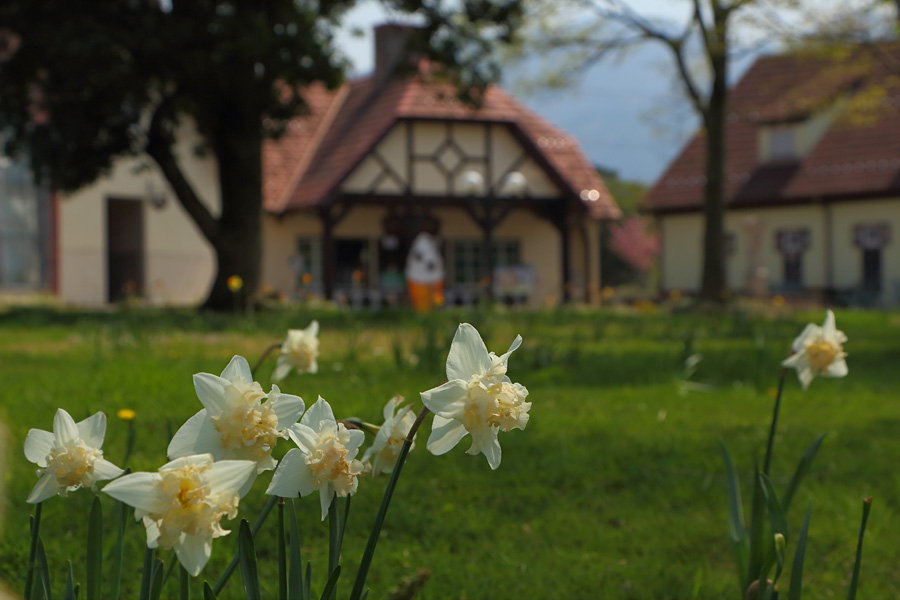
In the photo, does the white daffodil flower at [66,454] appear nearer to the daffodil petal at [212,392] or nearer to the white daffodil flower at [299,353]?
the daffodil petal at [212,392]

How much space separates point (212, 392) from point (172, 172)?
14.1 m

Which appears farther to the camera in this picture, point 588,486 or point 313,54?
point 313,54

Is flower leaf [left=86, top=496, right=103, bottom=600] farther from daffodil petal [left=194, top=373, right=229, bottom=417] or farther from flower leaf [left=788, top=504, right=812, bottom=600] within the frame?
flower leaf [left=788, top=504, right=812, bottom=600]

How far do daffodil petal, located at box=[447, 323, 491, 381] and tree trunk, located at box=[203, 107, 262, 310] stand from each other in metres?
13.3

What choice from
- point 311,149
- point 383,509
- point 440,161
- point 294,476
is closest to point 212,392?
point 294,476

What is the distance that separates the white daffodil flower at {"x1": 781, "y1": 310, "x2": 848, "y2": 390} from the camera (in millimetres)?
2215

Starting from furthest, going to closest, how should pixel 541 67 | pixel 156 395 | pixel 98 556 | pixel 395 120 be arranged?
pixel 395 120, pixel 541 67, pixel 156 395, pixel 98 556

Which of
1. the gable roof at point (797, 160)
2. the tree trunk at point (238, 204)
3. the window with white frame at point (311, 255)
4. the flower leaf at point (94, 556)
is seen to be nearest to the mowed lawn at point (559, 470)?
the flower leaf at point (94, 556)

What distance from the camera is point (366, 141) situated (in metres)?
23.6

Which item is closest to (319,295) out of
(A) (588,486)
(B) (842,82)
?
(B) (842,82)

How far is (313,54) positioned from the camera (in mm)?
13344

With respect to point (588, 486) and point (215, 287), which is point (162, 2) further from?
point (588, 486)

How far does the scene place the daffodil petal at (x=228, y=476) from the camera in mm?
1129

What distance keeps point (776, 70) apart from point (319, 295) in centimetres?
1455
